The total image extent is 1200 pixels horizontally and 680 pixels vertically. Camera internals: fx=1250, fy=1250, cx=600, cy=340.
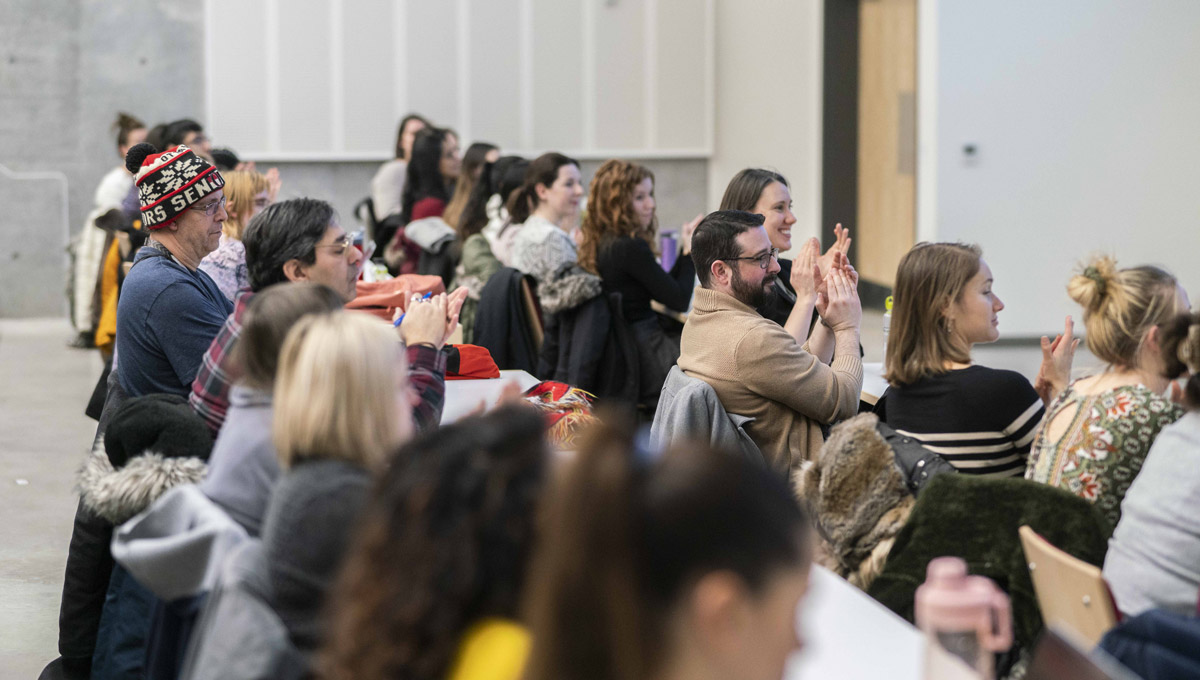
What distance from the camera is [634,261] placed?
498 centimetres

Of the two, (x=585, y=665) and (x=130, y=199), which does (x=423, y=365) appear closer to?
(x=585, y=665)

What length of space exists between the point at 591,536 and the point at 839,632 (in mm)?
952

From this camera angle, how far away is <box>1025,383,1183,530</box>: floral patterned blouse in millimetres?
2512

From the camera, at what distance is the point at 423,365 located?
270 cm

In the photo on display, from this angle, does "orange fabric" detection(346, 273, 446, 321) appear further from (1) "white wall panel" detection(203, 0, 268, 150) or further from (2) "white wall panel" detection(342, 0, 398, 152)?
(1) "white wall panel" detection(203, 0, 268, 150)

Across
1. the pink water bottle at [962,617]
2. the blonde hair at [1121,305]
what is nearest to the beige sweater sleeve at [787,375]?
the blonde hair at [1121,305]

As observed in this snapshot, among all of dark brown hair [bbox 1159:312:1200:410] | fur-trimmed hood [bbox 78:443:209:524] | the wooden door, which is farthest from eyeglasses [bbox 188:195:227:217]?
the wooden door

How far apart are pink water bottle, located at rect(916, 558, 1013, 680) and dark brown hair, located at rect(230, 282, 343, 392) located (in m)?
1.07

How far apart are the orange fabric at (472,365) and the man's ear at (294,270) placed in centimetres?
82

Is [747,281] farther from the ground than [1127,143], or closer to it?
closer to it

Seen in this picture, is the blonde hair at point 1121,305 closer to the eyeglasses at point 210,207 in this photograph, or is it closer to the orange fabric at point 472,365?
the orange fabric at point 472,365

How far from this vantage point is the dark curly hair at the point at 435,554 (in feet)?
4.43

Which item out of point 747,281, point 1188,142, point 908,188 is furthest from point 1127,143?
point 747,281

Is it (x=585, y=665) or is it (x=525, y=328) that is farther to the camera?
(x=525, y=328)
